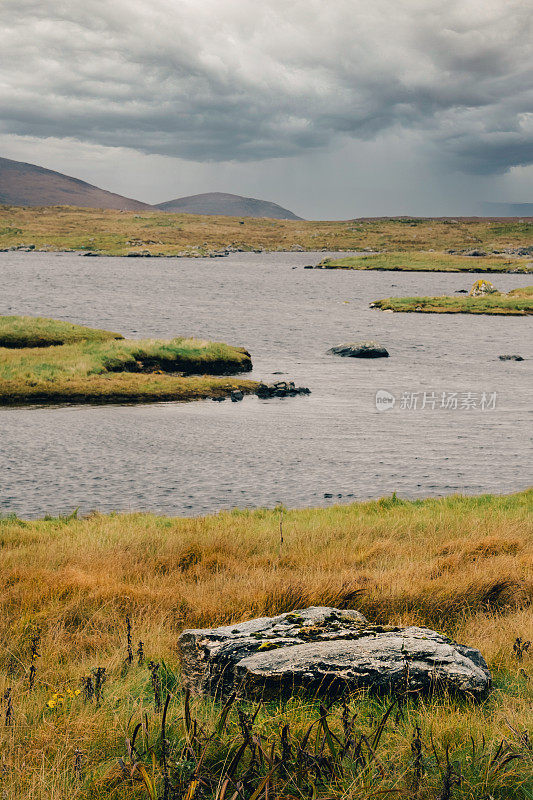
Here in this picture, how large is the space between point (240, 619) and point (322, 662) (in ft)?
7.76

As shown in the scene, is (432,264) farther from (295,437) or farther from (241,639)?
(241,639)

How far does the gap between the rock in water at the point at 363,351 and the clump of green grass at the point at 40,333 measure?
15.7 m

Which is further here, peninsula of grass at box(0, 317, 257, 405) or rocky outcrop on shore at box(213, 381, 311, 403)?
rocky outcrop on shore at box(213, 381, 311, 403)

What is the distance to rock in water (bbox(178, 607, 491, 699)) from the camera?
5312mm

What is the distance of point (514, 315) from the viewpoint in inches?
3031

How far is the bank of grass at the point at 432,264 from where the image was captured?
156m

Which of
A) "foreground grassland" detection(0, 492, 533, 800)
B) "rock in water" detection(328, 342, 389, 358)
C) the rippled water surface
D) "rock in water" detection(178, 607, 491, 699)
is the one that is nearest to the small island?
the rippled water surface

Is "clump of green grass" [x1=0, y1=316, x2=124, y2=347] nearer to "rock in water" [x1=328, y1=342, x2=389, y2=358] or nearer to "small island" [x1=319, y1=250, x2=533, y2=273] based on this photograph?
"rock in water" [x1=328, y1=342, x2=389, y2=358]

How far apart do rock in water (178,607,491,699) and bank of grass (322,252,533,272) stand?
156075mm

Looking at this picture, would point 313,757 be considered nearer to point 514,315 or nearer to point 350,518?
point 350,518

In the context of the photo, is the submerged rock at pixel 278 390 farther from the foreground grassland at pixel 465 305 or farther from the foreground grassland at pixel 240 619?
the foreground grassland at pixel 465 305

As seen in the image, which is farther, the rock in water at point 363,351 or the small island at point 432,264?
the small island at point 432,264

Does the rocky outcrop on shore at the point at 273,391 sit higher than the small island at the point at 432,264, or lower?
lower

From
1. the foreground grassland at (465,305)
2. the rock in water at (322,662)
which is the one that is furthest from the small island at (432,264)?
the rock in water at (322,662)
